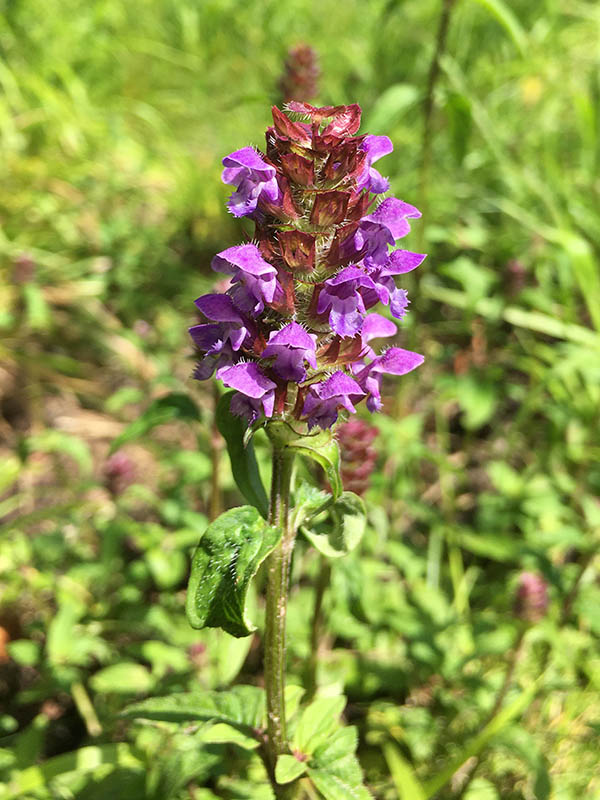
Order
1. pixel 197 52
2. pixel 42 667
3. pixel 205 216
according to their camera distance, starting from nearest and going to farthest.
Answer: pixel 42 667, pixel 205 216, pixel 197 52

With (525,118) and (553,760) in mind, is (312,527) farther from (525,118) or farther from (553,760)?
(525,118)

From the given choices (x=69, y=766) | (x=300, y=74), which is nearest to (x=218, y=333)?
(x=69, y=766)

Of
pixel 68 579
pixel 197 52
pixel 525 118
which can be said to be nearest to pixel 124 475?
pixel 68 579

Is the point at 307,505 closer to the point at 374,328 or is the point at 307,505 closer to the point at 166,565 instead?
the point at 374,328

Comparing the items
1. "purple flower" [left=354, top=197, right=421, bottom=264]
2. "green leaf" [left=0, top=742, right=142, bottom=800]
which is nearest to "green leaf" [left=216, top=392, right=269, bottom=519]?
"purple flower" [left=354, top=197, right=421, bottom=264]

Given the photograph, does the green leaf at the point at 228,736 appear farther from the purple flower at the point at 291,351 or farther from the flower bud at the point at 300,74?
the flower bud at the point at 300,74

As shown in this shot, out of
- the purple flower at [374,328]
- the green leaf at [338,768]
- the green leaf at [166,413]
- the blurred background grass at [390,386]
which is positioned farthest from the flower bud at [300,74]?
the green leaf at [338,768]

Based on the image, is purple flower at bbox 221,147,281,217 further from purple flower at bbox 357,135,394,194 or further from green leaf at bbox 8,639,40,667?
green leaf at bbox 8,639,40,667
